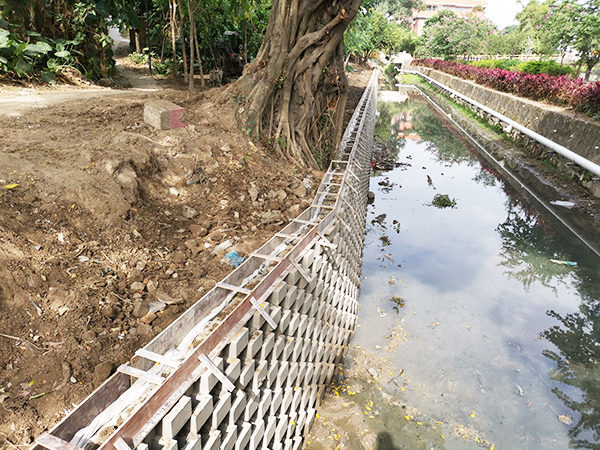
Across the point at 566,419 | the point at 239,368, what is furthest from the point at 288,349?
the point at 566,419

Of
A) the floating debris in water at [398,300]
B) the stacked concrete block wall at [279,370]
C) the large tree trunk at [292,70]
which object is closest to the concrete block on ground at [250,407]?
the stacked concrete block wall at [279,370]

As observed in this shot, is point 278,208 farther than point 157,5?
No

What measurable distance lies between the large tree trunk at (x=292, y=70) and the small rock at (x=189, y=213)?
7.31 ft

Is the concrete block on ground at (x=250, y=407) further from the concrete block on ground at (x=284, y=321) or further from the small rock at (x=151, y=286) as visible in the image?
the small rock at (x=151, y=286)

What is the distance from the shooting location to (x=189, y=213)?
4934 millimetres

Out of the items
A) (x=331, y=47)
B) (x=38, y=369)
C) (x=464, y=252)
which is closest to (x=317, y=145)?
(x=331, y=47)

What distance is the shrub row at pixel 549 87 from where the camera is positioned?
11.8 metres

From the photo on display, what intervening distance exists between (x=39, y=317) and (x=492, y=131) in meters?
18.1

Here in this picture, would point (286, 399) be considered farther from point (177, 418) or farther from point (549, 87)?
point (549, 87)

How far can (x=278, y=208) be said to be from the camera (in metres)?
5.58

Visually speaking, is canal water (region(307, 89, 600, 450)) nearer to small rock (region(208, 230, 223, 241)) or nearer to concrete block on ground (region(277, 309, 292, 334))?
concrete block on ground (region(277, 309, 292, 334))

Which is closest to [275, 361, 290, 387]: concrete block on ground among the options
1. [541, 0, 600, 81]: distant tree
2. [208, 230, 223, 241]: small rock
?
[208, 230, 223, 241]: small rock

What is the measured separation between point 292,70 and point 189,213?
11.2 ft

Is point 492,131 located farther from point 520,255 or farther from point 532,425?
point 532,425
